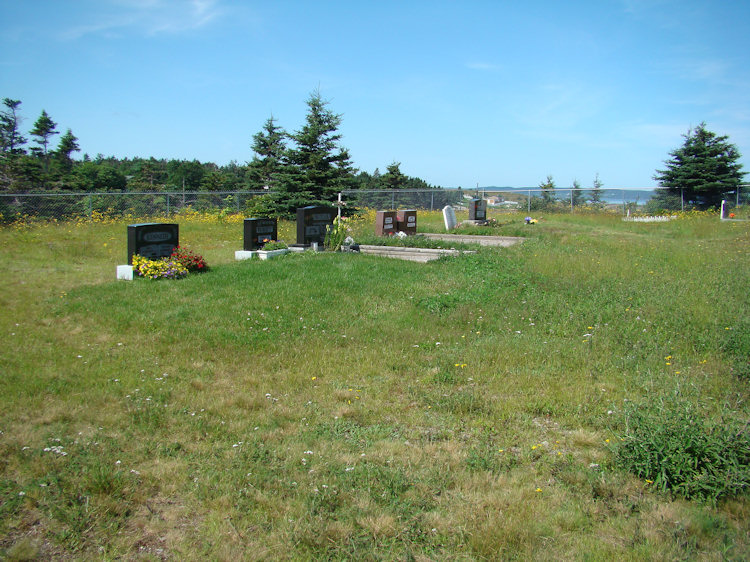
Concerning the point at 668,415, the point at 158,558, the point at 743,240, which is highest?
the point at 743,240

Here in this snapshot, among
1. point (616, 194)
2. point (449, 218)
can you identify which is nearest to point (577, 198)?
point (616, 194)

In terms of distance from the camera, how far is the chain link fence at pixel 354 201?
72.7 ft

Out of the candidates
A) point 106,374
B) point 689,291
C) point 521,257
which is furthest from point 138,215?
point 689,291

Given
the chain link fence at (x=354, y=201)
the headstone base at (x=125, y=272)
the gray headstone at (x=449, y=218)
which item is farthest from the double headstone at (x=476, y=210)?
the headstone base at (x=125, y=272)

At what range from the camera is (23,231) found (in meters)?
19.3

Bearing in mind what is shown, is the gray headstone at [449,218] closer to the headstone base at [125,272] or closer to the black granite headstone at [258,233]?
the black granite headstone at [258,233]

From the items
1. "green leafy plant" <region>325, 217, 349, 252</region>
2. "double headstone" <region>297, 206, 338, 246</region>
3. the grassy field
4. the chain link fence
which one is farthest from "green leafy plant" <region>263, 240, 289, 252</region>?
the chain link fence

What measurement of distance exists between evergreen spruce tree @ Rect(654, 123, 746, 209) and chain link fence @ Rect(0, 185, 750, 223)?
0.61 meters

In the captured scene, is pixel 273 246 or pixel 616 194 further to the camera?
pixel 616 194

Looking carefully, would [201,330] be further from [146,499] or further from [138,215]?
[138,215]

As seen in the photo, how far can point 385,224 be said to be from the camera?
18.9 metres

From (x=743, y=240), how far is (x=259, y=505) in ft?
58.5

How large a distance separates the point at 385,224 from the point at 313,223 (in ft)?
13.0

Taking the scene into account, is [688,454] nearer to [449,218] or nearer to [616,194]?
[449,218]
